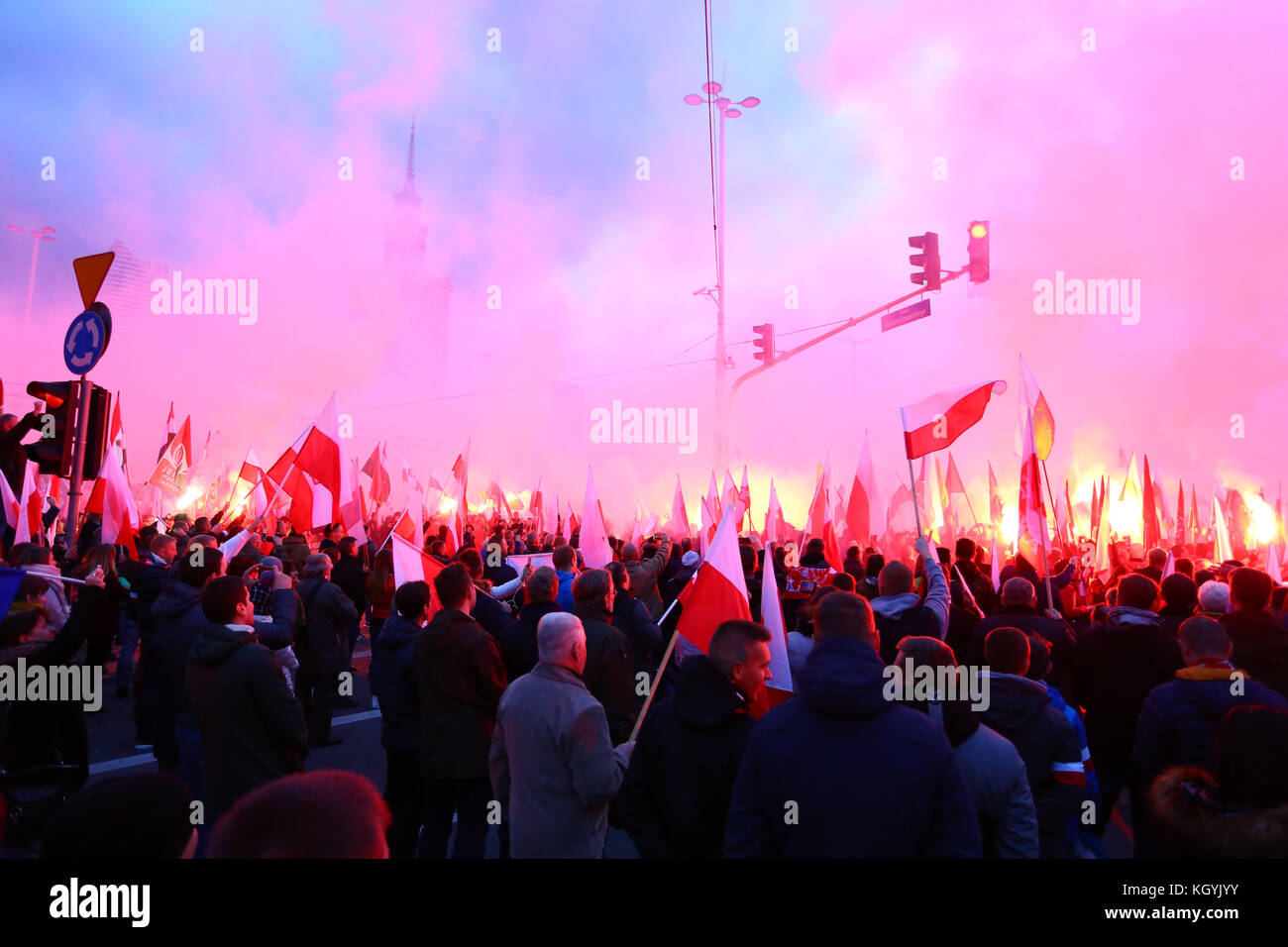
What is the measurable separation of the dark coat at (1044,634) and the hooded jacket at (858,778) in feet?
10.2

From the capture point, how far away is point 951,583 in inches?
290

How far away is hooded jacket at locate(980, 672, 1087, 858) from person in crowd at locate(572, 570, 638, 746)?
2090mm

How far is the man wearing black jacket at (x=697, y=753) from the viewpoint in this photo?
3014mm

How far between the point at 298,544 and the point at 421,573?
5912 millimetres

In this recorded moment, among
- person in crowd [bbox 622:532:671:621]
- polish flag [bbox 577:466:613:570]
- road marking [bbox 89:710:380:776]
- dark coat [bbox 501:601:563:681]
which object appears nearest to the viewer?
dark coat [bbox 501:601:563:681]

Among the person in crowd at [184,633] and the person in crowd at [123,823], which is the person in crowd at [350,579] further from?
the person in crowd at [123,823]

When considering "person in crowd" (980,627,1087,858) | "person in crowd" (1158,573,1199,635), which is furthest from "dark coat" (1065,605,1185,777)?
"person in crowd" (980,627,1087,858)

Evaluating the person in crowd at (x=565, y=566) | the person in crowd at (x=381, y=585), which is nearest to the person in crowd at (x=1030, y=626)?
the person in crowd at (x=565, y=566)

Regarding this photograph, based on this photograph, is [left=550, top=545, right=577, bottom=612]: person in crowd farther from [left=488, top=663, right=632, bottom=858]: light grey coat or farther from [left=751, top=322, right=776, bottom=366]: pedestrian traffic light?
[left=751, top=322, right=776, bottom=366]: pedestrian traffic light

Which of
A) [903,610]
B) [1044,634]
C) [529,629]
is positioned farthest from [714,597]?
[1044,634]

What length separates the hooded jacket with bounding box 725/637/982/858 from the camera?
7.83ft

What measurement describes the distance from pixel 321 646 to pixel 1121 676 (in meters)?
Answer: 6.69
